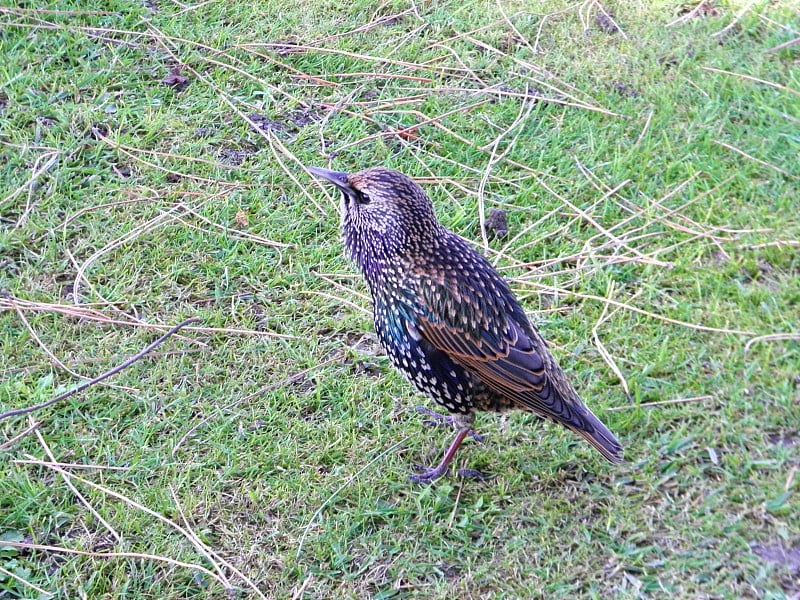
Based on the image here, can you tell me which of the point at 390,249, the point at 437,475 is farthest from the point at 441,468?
the point at 390,249

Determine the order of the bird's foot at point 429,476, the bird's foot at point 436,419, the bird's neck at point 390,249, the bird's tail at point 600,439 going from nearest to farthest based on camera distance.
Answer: the bird's tail at point 600,439 → the bird's neck at point 390,249 → the bird's foot at point 429,476 → the bird's foot at point 436,419

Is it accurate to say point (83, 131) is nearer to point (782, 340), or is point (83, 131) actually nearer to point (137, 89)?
point (137, 89)

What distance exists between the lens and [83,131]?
522 centimetres

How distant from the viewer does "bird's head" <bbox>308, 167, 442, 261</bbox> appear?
3.59 metres

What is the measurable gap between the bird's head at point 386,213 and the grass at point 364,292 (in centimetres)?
74

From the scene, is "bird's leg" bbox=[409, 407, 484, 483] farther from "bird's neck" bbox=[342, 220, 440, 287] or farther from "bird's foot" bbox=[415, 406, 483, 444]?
"bird's neck" bbox=[342, 220, 440, 287]

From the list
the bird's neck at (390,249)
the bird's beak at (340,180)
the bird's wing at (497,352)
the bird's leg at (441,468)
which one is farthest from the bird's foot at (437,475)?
the bird's beak at (340,180)

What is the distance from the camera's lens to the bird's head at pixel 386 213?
3588mm

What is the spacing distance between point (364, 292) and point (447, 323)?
3.46 ft

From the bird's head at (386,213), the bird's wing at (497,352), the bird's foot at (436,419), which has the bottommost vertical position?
the bird's foot at (436,419)

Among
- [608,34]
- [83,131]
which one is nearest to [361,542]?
[83,131]

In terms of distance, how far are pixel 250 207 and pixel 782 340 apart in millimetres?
2792

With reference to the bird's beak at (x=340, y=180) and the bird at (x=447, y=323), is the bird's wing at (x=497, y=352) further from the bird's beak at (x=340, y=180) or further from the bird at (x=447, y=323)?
the bird's beak at (x=340, y=180)

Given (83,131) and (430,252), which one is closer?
(430,252)
